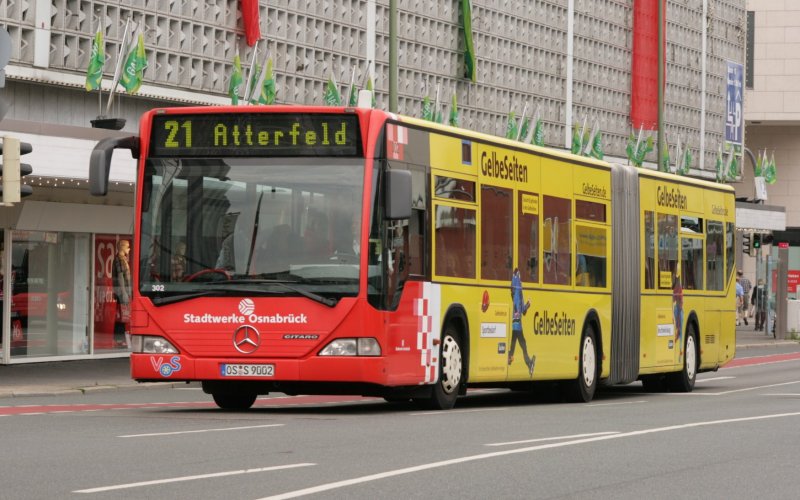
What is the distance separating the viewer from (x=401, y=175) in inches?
663

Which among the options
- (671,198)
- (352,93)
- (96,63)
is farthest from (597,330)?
(352,93)

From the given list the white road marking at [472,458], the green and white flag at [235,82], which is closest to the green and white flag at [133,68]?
the green and white flag at [235,82]

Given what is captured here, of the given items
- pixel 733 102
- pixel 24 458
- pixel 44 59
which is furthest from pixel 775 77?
pixel 24 458

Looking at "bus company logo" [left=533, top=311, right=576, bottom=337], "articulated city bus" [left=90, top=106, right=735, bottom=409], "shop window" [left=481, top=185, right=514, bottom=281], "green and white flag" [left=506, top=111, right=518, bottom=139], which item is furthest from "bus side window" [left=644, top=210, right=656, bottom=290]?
"green and white flag" [left=506, top=111, right=518, bottom=139]

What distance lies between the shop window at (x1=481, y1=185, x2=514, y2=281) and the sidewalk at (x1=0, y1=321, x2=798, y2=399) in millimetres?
6778

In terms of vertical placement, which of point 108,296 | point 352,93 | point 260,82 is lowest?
point 108,296

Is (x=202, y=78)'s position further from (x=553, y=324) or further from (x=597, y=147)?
(x=597, y=147)

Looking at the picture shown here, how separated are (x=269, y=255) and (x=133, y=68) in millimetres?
13811

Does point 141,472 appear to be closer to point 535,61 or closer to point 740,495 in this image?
point 740,495

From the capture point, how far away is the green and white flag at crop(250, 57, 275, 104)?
Answer: 109 feet

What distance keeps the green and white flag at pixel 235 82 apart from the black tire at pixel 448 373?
1488 centimetres

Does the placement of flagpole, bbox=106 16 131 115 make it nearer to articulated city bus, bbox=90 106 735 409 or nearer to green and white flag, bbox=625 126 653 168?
articulated city bus, bbox=90 106 735 409

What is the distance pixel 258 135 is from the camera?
17188 mm

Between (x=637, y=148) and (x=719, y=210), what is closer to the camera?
(x=719, y=210)
